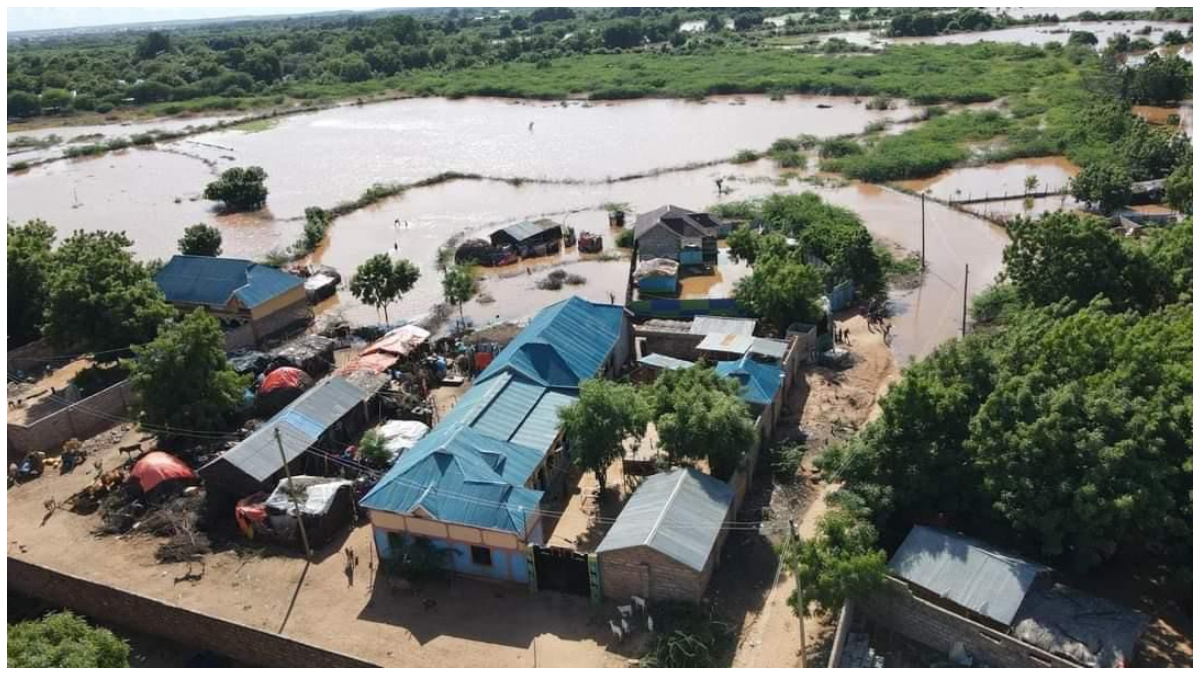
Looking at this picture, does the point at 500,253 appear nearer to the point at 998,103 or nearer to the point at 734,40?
the point at 998,103

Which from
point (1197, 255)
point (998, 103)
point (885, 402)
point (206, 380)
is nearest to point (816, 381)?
point (885, 402)

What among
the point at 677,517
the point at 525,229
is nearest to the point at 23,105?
the point at 525,229

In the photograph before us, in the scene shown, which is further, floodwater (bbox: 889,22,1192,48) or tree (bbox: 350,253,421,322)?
floodwater (bbox: 889,22,1192,48)

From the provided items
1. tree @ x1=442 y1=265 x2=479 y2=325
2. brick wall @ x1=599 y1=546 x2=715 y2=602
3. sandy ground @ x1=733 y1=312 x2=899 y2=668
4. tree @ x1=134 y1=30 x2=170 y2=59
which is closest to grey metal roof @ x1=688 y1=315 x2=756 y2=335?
sandy ground @ x1=733 y1=312 x2=899 y2=668

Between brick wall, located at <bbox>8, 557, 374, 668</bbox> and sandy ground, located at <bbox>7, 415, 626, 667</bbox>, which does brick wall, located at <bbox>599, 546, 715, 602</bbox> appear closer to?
sandy ground, located at <bbox>7, 415, 626, 667</bbox>

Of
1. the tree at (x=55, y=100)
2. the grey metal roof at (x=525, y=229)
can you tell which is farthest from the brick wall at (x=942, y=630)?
the tree at (x=55, y=100)

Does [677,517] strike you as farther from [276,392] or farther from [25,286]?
[25,286]
